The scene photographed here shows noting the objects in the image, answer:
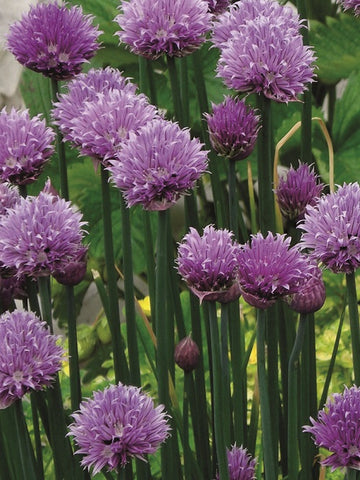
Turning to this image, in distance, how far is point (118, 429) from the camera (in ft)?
2.66

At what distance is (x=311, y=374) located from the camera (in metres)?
1.16

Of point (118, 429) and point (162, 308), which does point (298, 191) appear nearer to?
point (162, 308)

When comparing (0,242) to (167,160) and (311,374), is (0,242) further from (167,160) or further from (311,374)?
(311,374)

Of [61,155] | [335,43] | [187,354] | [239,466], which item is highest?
[335,43]

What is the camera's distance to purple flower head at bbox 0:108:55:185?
946 millimetres

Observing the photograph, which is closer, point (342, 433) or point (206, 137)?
point (342, 433)

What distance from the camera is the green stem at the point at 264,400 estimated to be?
870 millimetres

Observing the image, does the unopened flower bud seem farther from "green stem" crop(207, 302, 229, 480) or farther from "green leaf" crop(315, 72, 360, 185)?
"green leaf" crop(315, 72, 360, 185)

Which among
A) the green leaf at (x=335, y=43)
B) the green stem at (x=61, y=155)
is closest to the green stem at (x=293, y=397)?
the green stem at (x=61, y=155)

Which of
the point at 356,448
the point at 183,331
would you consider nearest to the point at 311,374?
the point at 183,331

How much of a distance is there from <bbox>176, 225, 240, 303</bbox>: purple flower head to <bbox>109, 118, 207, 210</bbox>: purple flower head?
0.04 metres

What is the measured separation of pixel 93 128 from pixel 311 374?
0.43 meters

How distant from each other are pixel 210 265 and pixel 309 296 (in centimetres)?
11

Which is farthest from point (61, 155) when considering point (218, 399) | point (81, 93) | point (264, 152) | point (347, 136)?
point (347, 136)
